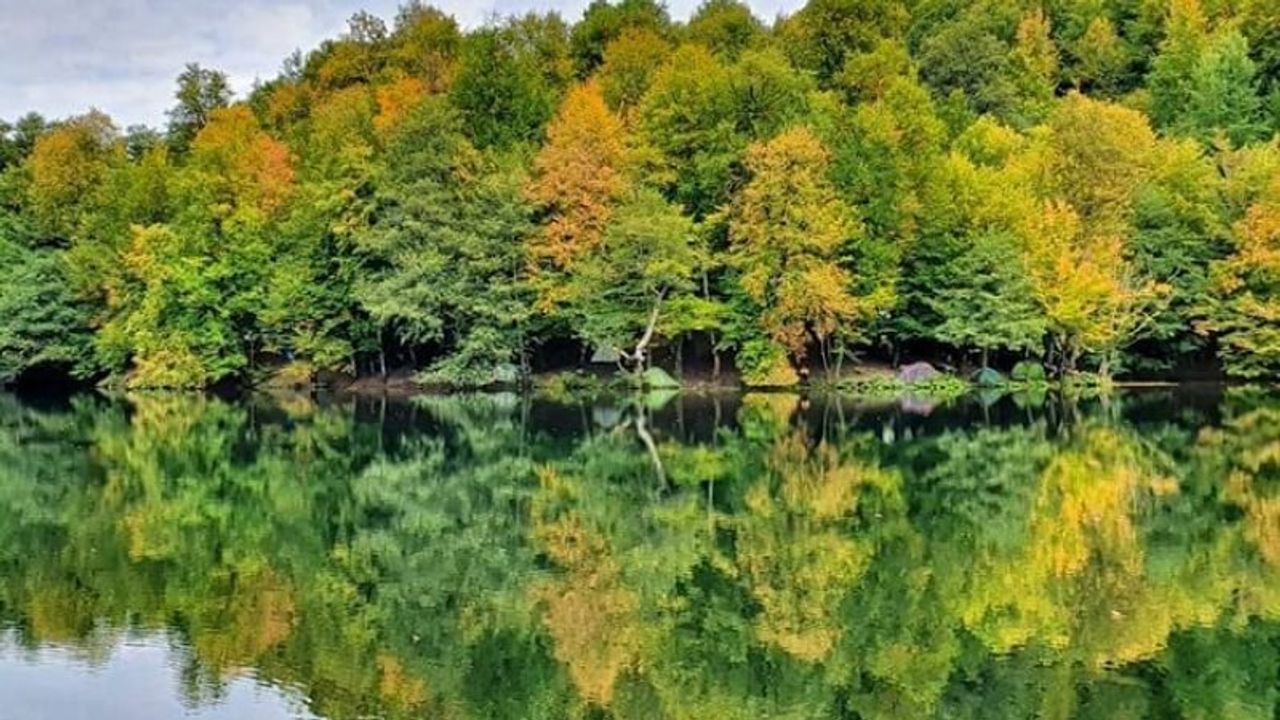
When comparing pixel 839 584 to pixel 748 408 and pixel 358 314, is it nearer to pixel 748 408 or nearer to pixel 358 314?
pixel 748 408

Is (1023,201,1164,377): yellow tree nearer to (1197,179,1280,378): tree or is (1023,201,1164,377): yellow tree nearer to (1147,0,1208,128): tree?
(1197,179,1280,378): tree

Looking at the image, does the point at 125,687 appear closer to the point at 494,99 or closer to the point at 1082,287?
the point at 1082,287

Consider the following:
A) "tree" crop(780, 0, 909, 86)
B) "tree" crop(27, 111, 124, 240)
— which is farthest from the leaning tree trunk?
"tree" crop(27, 111, 124, 240)

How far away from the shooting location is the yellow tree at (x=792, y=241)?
1766 inches

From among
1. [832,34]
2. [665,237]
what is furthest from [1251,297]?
[832,34]

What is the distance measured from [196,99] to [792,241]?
4221 centimetres

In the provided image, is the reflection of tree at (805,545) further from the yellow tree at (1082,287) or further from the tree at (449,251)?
the tree at (449,251)

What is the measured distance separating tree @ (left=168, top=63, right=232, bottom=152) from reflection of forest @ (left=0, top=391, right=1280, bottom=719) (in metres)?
46.9

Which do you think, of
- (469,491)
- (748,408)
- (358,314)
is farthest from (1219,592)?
(358,314)

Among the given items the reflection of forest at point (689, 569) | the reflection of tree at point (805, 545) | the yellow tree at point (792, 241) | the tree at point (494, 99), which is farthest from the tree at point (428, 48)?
Result: the reflection of tree at point (805, 545)

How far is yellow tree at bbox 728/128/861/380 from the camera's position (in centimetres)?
4484

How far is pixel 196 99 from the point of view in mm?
72688

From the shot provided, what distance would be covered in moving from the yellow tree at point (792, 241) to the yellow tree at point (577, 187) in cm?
490

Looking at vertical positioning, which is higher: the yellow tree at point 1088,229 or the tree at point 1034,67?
the tree at point 1034,67
